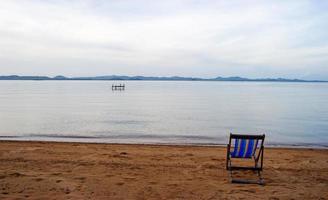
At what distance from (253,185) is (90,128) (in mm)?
16004

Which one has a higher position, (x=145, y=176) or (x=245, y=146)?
(x=245, y=146)

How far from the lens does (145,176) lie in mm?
7609

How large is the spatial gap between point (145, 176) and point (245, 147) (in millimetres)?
2336

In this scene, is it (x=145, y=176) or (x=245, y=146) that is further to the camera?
(x=145, y=176)

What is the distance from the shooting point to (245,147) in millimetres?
7195

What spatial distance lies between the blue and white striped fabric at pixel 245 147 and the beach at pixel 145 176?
694 millimetres

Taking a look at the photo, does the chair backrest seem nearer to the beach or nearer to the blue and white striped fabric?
the blue and white striped fabric

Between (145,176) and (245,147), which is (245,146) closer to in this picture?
(245,147)

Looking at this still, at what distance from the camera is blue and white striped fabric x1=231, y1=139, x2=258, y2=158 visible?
7120mm

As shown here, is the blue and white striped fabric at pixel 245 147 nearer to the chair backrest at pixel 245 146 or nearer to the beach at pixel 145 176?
the chair backrest at pixel 245 146

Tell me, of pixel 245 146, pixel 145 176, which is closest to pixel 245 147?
pixel 245 146

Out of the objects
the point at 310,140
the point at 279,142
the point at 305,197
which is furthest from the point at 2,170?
the point at 310,140

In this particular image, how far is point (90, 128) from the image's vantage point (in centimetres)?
2152

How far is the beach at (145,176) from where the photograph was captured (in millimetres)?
6309
